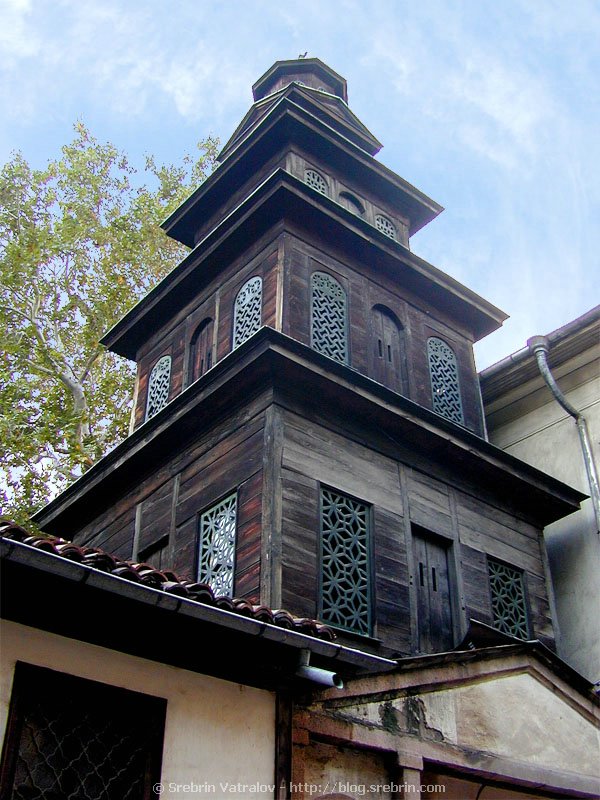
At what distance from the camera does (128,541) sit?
1132 cm

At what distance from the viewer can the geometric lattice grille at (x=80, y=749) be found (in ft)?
20.6

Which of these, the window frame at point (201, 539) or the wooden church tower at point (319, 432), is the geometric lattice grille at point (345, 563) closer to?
the wooden church tower at point (319, 432)

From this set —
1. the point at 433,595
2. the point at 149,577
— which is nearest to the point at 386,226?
the point at 433,595

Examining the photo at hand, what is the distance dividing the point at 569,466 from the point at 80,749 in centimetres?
832

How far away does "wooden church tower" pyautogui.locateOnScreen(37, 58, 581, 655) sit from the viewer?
944 centimetres

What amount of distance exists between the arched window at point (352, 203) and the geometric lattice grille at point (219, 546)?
6.05m

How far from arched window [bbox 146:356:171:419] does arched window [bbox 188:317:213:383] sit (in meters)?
0.47

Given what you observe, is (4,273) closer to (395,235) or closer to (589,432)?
(395,235)

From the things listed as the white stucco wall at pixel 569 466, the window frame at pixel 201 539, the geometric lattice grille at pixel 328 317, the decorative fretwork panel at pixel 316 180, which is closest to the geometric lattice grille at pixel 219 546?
the window frame at pixel 201 539

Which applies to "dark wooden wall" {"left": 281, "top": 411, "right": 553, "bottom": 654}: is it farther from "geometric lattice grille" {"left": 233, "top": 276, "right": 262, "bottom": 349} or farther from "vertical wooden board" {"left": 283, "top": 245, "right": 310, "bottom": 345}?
"geometric lattice grille" {"left": 233, "top": 276, "right": 262, "bottom": 349}

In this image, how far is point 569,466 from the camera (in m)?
13.1

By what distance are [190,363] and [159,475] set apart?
2.08 meters

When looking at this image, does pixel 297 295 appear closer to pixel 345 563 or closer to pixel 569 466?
pixel 345 563

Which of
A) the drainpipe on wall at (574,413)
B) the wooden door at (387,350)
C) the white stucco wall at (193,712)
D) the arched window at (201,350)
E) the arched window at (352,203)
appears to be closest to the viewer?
the white stucco wall at (193,712)
